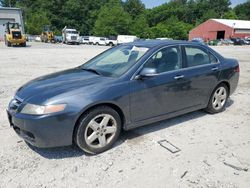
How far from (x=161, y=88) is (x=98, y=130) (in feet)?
4.10

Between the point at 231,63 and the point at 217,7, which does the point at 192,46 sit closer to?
the point at 231,63

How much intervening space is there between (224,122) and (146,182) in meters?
2.52

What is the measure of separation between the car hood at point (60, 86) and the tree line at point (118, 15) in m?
56.0

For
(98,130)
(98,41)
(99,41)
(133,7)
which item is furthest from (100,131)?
(133,7)

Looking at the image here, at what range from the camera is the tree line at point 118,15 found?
6078cm

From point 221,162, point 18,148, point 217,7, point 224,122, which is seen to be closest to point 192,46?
point 224,122

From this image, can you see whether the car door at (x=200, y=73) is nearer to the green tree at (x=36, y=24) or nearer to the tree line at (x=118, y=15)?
the tree line at (x=118, y=15)

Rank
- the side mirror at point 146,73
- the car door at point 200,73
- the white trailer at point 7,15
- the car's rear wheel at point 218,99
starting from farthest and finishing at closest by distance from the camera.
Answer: the white trailer at point 7,15, the car's rear wheel at point 218,99, the car door at point 200,73, the side mirror at point 146,73

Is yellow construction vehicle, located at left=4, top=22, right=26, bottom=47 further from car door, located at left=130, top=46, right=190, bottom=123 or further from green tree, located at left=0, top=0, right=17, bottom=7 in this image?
green tree, located at left=0, top=0, right=17, bottom=7

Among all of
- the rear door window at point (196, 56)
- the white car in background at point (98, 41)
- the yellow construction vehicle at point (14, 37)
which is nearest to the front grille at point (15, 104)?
the rear door window at point (196, 56)

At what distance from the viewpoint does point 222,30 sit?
60062mm

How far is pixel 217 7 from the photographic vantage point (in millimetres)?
97938

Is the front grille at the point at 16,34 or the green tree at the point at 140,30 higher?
the green tree at the point at 140,30

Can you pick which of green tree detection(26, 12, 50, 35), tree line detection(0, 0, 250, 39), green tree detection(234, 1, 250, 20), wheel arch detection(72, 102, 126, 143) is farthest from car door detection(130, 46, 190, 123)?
green tree detection(234, 1, 250, 20)
